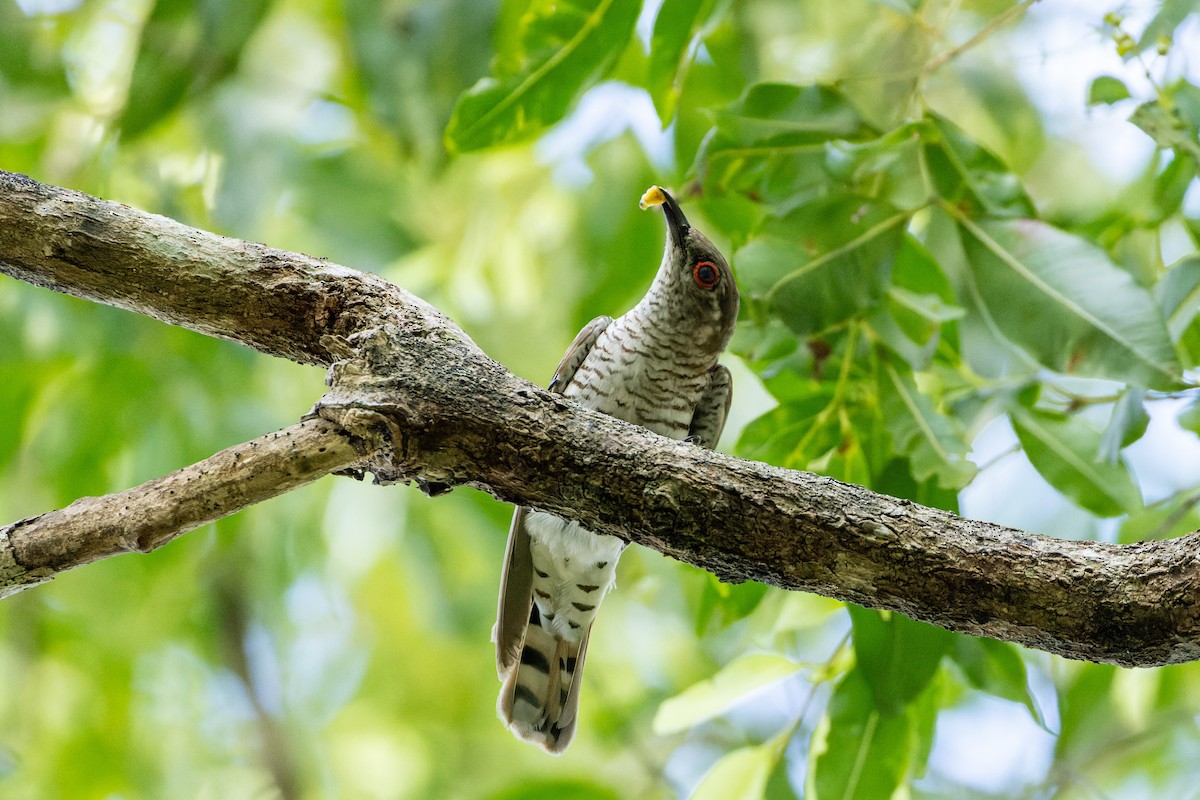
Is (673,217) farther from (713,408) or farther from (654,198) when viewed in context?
(713,408)

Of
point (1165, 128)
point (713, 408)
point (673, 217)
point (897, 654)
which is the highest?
point (673, 217)

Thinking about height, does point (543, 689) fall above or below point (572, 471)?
above

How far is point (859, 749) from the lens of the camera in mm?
2104

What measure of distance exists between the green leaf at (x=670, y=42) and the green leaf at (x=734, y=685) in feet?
4.11

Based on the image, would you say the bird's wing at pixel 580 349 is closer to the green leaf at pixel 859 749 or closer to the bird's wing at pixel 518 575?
the bird's wing at pixel 518 575

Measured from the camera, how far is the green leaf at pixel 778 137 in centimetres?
217

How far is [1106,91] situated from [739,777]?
1.63m

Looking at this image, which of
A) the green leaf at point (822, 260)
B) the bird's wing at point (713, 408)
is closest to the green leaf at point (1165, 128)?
the green leaf at point (822, 260)

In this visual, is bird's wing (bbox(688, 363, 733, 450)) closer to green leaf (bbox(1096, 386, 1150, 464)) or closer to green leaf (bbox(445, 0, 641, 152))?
green leaf (bbox(445, 0, 641, 152))

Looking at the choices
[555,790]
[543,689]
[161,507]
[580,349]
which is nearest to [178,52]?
[580,349]

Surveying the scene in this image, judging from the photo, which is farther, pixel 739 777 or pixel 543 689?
pixel 543 689

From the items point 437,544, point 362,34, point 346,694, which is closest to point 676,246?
point 362,34

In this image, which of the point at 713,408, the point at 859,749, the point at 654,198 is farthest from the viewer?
the point at 713,408

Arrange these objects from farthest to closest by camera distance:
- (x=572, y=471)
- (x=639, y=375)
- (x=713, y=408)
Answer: (x=713, y=408)
(x=639, y=375)
(x=572, y=471)
